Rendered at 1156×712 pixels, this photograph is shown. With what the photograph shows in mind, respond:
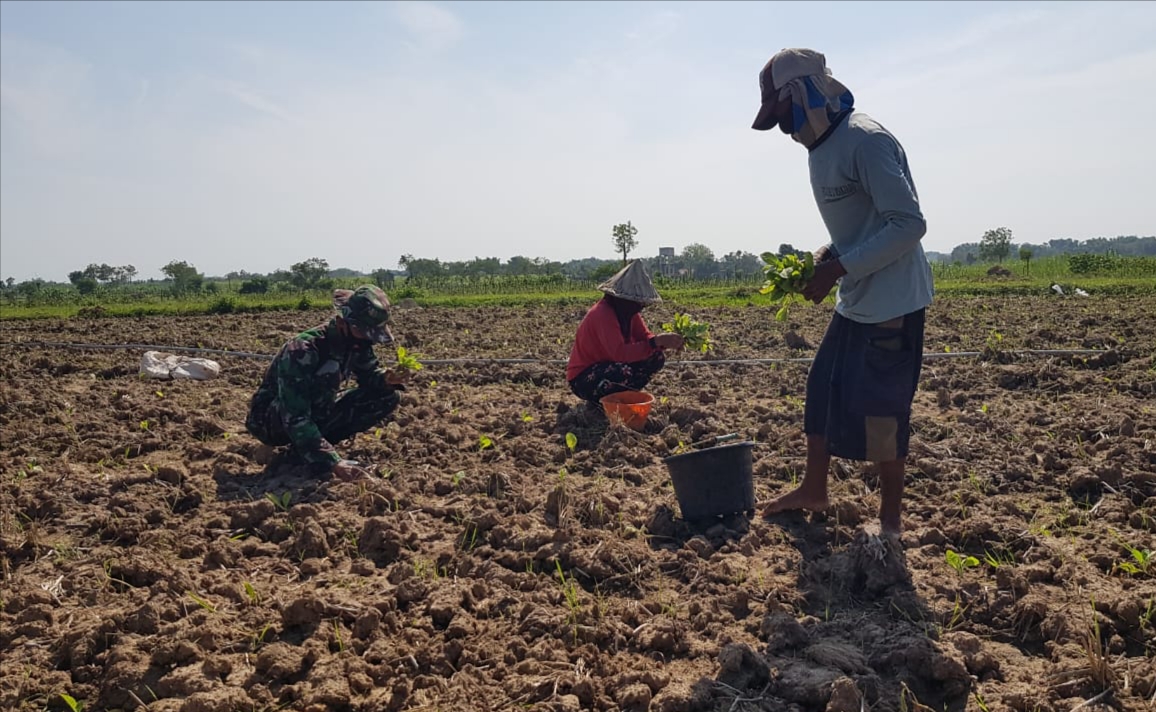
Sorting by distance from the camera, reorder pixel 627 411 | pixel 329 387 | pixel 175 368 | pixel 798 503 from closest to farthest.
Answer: pixel 798 503, pixel 329 387, pixel 627 411, pixel 175 368

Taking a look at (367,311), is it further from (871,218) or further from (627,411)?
(871,218)

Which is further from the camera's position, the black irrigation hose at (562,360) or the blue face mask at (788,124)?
the black irrigation hose at (562,360)

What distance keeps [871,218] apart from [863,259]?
31 centimetres

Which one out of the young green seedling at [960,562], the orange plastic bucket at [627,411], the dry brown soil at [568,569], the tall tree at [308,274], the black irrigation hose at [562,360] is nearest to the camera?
the dry brown soil at [568,569]

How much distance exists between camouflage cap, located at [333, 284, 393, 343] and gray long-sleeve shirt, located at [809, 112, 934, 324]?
8.01 ft

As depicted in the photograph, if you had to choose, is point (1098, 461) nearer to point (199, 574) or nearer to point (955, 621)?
point (955, 621)

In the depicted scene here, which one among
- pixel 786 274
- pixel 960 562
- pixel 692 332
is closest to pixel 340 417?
pixel 692 332

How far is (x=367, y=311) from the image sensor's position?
4.37 meters

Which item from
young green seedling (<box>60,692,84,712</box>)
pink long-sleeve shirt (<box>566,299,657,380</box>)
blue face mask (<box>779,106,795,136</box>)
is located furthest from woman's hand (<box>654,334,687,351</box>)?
young green seedling (<box>60,692,84,712</box>)

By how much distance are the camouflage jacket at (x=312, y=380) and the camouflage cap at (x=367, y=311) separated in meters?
0.22

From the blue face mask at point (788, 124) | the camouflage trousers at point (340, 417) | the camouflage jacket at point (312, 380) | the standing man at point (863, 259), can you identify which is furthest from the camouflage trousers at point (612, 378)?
the blue face mask at point (788, 124)

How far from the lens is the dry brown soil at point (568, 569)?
244 cm

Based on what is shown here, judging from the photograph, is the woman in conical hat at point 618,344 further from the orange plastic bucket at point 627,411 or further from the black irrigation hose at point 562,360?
the black irrigation hose at point 562,360

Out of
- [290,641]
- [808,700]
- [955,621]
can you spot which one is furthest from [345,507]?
[955,621]
